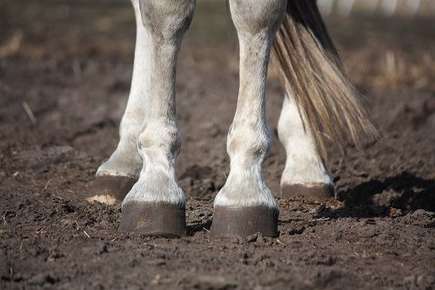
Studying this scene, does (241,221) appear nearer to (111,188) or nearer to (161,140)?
(161,140)

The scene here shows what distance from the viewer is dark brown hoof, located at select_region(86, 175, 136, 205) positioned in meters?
4.07

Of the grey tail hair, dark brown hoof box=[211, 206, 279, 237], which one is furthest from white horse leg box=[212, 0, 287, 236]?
the grey tail hair

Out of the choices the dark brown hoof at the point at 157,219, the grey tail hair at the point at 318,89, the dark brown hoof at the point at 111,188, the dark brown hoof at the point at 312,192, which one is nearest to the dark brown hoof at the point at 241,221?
the dark brown hoof at the point at 157,219

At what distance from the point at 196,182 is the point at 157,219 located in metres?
1.49

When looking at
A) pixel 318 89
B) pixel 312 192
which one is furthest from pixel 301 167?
pixel 318 89

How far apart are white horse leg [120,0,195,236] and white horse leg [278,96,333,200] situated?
1047mm

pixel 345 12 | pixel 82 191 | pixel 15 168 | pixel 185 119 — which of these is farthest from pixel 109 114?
pixel 345 12

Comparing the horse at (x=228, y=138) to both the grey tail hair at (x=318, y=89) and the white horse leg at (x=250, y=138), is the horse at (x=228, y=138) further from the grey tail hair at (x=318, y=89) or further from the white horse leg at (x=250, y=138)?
the grey tail hair at (x=318, y=89)

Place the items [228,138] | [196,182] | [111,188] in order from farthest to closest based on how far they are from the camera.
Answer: [196,182]
[111,188]
[228,138]

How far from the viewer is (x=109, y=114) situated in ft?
22.0

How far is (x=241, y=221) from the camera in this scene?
127 inches

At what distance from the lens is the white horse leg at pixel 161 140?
3275mm

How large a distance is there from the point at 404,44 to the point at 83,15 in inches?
171

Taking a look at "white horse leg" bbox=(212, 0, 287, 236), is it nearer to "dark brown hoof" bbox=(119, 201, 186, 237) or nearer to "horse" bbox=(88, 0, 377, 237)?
"horse" bbox=(88, 0, 377, 237)
